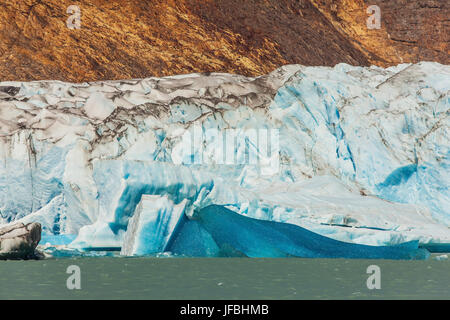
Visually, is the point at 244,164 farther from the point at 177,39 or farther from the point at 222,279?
the point at 177,39

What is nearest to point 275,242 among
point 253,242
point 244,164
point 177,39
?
point 253,242

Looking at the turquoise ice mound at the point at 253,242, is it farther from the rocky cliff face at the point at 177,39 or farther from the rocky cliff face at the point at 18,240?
the rocky cliff face at the point at 177,39

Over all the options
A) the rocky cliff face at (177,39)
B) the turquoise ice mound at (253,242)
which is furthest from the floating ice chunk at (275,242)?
the rocky cliff face at (177,39)

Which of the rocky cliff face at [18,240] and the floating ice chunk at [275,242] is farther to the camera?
the rocky cliff face at [18,240]

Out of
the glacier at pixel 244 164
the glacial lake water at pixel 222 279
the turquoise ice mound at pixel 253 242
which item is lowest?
the glacial lake water at pixel 222 279

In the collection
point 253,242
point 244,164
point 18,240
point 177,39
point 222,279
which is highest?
point 177,39

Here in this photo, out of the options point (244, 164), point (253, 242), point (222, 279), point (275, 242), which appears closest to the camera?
point (222, 279)

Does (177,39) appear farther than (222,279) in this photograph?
Yes
